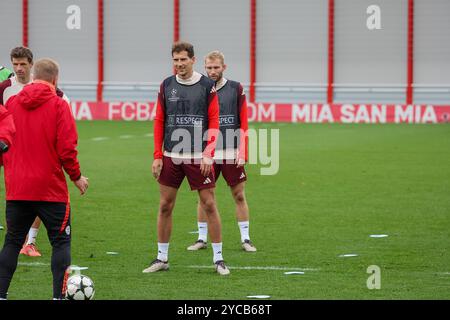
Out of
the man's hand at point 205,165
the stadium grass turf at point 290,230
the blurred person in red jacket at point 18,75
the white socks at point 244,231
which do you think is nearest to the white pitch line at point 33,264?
the stadium grass turf at point 290,230

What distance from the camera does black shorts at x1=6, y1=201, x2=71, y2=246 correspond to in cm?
848

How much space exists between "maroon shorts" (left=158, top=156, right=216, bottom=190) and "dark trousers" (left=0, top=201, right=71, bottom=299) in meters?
1.96

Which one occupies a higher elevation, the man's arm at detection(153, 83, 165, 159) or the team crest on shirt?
the team crest on shirt

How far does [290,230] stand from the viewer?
13.3 meters

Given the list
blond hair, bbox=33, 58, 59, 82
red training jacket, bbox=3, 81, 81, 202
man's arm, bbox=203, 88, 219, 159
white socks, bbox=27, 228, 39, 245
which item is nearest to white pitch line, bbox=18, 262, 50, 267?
white socks, bbox=27, 228, 39, 245

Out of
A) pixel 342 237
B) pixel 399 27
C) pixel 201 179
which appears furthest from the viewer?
pixel 399 27

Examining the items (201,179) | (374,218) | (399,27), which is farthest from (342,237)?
(399,27)

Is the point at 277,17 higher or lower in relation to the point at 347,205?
higher

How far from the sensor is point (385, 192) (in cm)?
1742

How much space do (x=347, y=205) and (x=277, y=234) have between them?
3.10 metres

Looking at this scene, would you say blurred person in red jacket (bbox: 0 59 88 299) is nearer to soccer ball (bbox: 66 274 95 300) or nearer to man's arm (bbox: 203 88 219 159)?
soccer ball (bbox: 66 274 95 300)

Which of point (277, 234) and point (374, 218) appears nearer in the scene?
point (277, 234)

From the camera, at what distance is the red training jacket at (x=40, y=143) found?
8.38m

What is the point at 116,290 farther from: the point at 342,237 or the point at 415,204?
the point at 415,204
